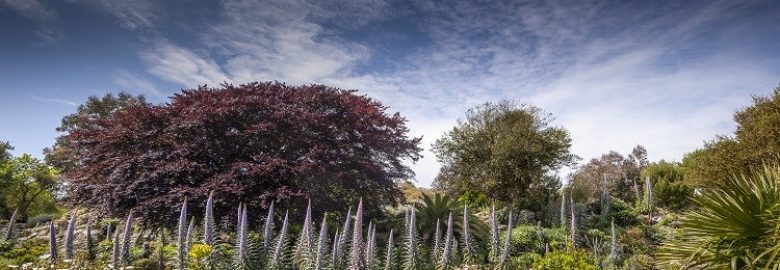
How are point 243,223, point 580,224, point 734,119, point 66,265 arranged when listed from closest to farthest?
point 243,223, point 66,265, point 580,224, point 734,119

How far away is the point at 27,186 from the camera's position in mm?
23312

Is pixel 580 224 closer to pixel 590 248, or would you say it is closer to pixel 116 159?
pixel 590 248

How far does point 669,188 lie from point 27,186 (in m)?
30.5

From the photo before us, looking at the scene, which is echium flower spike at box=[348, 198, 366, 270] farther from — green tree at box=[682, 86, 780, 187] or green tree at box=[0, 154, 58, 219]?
green tree at box=[0, 154, 58, 219]

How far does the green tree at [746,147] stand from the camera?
531 inches

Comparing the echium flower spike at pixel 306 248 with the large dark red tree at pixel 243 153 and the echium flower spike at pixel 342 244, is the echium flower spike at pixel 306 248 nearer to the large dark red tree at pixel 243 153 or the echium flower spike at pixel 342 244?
the echium flower spike at pixel 342 244

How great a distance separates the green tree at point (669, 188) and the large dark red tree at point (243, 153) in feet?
37.7

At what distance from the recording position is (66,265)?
10812 millimetres

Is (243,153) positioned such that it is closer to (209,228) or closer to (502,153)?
(209,228)

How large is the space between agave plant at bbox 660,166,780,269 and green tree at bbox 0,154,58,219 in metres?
26.7

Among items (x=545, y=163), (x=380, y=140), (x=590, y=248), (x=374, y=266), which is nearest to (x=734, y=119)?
(x=545, y=163)

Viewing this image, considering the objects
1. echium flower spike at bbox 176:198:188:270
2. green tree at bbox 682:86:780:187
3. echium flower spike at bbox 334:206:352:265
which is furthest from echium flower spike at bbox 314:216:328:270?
green tree at bbox 682:86:780:187

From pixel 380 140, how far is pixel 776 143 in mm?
11632

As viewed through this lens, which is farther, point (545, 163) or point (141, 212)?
point (545, 163)
